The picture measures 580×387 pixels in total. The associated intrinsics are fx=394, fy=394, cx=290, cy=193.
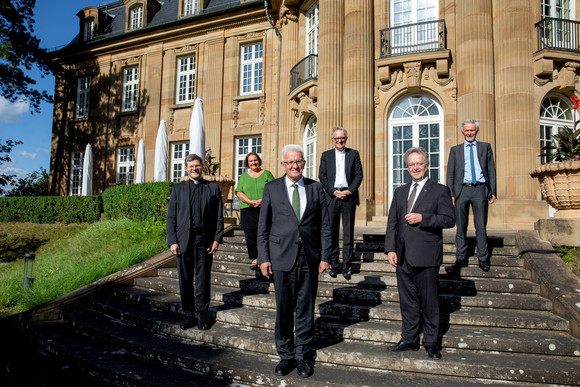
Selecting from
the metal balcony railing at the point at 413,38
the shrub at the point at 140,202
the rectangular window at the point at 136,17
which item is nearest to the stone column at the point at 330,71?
the metal balcony railing at the point at 413,38

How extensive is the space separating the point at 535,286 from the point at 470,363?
79.9 inches

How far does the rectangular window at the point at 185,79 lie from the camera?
62.5 feet

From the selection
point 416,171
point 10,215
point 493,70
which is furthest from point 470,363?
point 10,215

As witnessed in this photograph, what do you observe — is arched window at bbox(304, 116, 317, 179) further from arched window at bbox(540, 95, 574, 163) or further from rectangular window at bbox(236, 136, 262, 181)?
arched window at bbox(540, 95, 574, 163)

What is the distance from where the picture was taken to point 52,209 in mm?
16875

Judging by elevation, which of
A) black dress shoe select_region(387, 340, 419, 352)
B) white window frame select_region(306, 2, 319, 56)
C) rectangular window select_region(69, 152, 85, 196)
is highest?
white window frame select_region(306, 2, 319, 56)

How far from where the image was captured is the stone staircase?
352cm

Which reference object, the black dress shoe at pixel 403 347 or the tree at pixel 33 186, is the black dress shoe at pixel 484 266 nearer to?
the black dress shoe at pixel 403 347

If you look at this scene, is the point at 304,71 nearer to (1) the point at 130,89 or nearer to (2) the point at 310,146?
(2) the point at 310,146

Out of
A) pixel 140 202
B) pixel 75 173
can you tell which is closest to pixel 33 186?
pixel 75 173

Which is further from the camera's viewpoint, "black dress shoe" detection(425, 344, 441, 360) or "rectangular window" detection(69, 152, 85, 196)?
"rectangular window" detection(69, 152, 85, 196)

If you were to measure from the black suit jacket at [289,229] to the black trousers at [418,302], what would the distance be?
0.86 meters

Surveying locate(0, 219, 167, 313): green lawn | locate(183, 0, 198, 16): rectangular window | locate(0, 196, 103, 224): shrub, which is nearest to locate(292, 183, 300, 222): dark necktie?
locate(0, 219, 167, 313): green lawn

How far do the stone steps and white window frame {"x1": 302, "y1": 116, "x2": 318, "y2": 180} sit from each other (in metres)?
8.94
